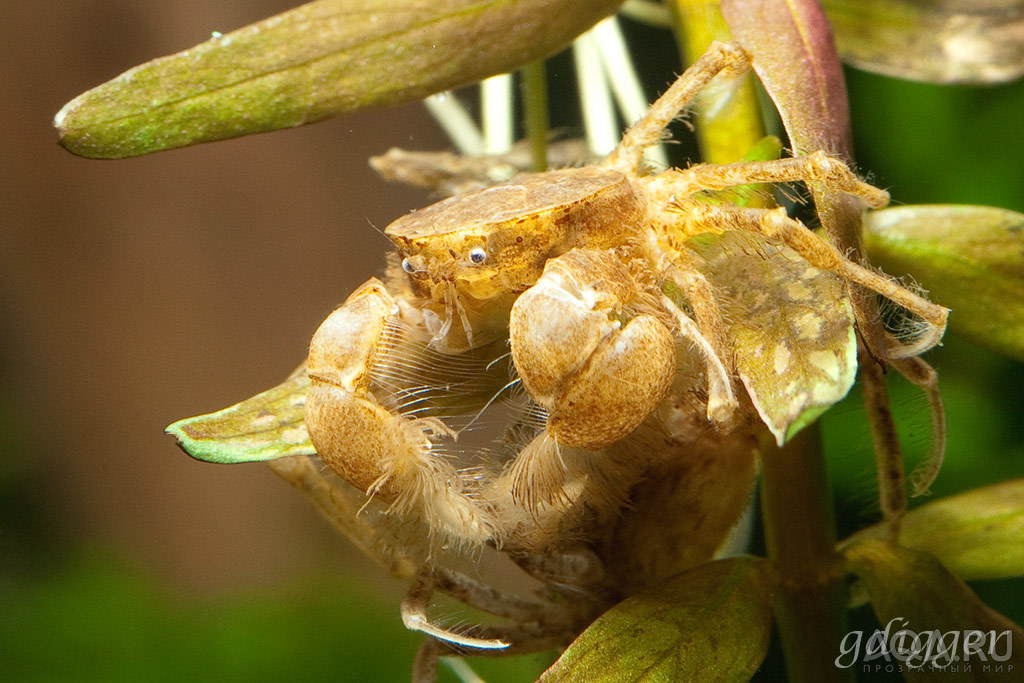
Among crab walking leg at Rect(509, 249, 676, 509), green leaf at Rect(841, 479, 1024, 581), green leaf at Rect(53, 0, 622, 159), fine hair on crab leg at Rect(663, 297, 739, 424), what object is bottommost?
green leaf at Rect(841, 479, 1024, 581)

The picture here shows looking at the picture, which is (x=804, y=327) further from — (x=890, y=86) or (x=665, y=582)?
(x=890, y=86)

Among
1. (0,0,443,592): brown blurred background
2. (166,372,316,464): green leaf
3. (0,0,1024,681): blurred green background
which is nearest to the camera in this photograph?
(166,372,316,464): green leaf

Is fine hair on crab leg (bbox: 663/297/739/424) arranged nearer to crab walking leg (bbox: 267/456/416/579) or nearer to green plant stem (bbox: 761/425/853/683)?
green plant stem (bbox: 761/425/853/683)

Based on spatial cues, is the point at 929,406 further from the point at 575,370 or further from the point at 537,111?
the point at 537,111

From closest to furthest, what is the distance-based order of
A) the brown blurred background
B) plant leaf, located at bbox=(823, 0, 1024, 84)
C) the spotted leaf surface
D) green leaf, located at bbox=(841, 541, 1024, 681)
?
the spotted leaf surface < green leaf, located at bbox=(841, 541, 1024, 681) < plant leaf, located at bbox=(823, 0, 1024, 84) < the brown blurred background

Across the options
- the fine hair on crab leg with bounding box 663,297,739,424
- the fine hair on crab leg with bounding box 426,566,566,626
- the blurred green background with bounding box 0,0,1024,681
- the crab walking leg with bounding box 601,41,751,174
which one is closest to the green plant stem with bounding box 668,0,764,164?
the crab walking leg with bounding box 601,41,751,174

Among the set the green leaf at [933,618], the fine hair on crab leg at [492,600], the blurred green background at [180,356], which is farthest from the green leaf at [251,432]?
the blurred green background at [180,356]

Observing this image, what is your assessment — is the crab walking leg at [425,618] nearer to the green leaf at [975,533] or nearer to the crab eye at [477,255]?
the crab eye at [477,255]
